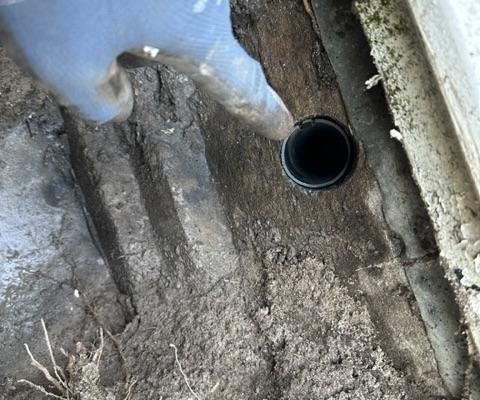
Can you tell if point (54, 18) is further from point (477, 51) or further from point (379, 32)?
point (477, 51)

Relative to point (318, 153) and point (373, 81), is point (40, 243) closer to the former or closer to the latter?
point (318, 153)

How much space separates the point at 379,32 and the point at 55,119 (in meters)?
1.28

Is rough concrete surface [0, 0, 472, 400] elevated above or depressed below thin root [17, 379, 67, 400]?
above

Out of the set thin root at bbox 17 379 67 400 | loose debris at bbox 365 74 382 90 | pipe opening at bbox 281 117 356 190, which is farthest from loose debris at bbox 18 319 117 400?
loose debris at bbox 365 74 382 90

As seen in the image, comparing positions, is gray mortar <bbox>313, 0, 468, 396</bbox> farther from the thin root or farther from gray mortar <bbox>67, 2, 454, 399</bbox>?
the thin root

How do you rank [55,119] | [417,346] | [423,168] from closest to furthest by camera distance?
[423,168] → [417,346] → [55,119]

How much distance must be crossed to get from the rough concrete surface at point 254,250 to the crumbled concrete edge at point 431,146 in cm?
7

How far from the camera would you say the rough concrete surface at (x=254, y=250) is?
168 centimetres

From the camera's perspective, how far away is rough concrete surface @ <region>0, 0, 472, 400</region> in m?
1.68

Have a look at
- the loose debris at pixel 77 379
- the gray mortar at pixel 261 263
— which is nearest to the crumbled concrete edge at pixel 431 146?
the gray mortar at pixel 261 263

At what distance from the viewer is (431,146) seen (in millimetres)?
1519

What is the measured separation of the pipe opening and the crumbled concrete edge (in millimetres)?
267

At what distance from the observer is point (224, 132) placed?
79.9 inches

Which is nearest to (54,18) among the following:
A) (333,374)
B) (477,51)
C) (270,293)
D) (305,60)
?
(305,60)
